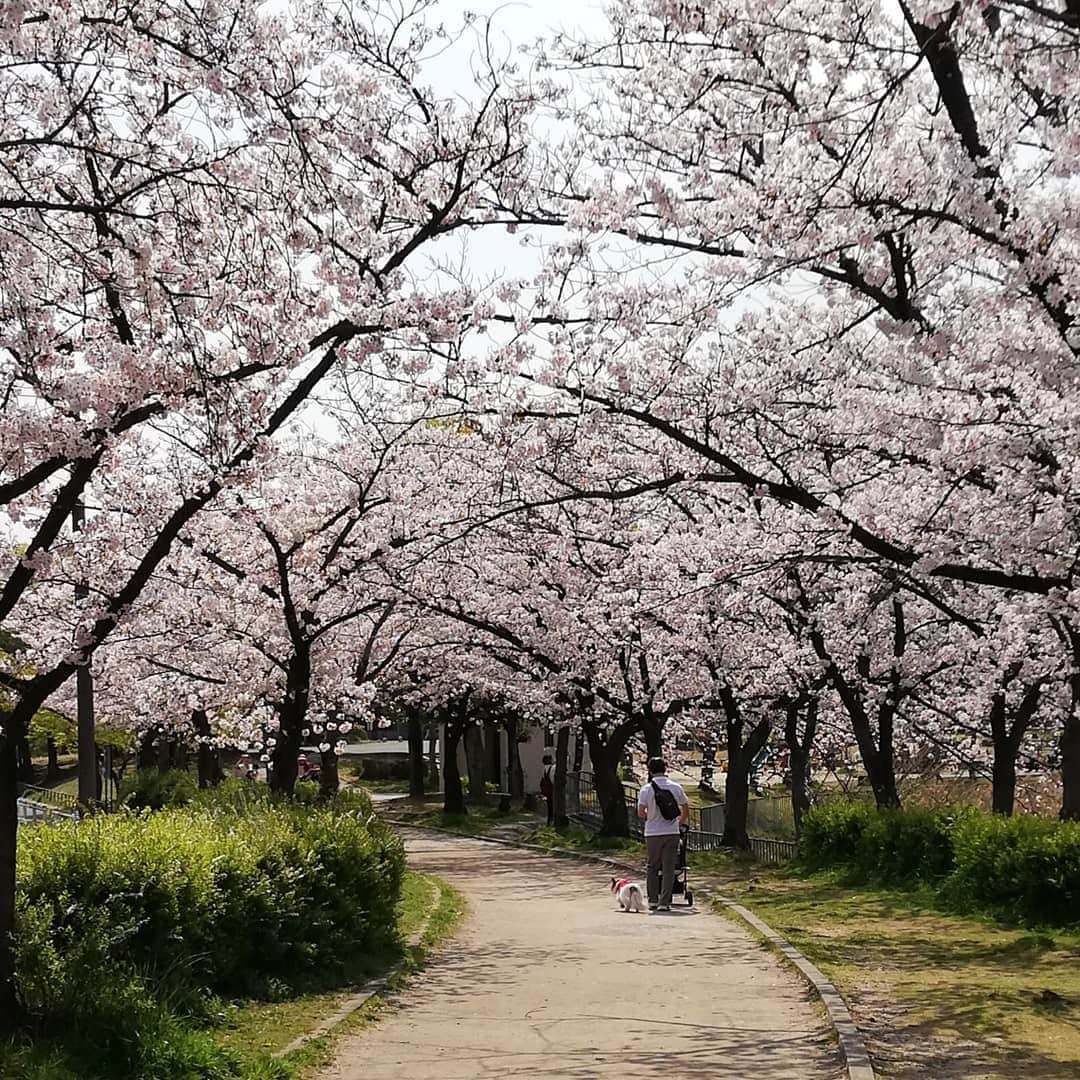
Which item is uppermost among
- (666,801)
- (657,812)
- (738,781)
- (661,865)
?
(666,801)

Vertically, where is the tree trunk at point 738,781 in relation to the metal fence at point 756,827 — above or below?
above

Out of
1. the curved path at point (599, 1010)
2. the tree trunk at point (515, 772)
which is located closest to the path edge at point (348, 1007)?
the curved path at point (599, 1010)

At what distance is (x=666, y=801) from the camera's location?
47.3ft

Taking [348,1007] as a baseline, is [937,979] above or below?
below

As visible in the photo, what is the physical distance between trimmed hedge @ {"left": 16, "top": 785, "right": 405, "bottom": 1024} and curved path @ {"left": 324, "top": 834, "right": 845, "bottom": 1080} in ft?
2.89

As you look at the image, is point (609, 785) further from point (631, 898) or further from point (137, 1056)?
point (137, 1056)

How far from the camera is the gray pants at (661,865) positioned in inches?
577

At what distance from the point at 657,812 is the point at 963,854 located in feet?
11.4

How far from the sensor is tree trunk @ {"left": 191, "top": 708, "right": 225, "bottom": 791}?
2802 cm

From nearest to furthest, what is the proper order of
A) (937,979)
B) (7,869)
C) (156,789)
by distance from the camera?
(7,869) → (937,979) → (156,789)

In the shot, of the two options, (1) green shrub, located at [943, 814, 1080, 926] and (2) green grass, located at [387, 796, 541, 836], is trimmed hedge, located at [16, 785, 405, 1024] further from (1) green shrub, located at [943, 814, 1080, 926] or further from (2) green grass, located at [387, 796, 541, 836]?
(2) green grass, located at [387, 796, 541, 836]

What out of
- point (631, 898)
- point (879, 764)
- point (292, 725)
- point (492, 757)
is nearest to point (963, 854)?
point (631, 898)

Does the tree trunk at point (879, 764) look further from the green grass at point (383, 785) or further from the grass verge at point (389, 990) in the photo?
the green grass at point (383, 785)

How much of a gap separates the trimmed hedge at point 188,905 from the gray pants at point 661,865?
154 inches
